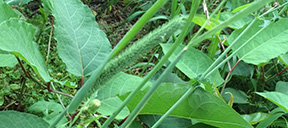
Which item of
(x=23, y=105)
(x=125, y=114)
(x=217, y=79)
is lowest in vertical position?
(x=217, y=79)

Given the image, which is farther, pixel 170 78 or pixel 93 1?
pixel 93 1

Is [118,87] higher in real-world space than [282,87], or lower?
higher

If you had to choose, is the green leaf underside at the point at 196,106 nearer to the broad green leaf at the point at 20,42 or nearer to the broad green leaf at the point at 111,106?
the broad green leaf at the point at 111,106

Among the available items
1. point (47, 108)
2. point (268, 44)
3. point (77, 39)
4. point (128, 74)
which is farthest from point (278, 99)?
point (47, 108)

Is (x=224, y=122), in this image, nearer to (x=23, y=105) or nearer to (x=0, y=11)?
(x=0, y=11)

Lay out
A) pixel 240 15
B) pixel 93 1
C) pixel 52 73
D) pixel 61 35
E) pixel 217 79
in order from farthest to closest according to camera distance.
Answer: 1. pixel 93 1
2. pixel 52 73
3. pixel 217 79
4. pixel 61 35
5. pixel 240 15

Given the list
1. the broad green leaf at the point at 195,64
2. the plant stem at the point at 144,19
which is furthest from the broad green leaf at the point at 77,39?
the plant stem at the point at 144,19

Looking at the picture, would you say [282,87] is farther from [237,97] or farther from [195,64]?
[195,64]

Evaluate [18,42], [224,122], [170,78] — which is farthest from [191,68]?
[18,42]
